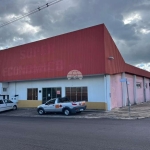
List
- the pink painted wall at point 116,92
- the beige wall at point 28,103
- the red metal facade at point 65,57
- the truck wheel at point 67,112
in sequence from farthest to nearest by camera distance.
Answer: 1. the beige wall at point 28,103
2. the pink painted wall at point 116,92
3. the red metal facade at point 65,57
4. the truck wheel at point 67,112

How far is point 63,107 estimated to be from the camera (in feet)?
61.5

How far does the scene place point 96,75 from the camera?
→ 21547 mm

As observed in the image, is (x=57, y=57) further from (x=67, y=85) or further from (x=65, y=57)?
(x=67, y=85)

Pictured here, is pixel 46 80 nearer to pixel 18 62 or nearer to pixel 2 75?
pixel 18 62

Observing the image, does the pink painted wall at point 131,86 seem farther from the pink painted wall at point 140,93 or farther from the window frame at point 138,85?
the window frame at point 138,85

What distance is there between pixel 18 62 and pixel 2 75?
11.6 feet

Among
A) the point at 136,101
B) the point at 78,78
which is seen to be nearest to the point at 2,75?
the point at 78,78

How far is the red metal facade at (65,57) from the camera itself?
2061cm

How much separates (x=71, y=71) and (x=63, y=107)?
503 cm

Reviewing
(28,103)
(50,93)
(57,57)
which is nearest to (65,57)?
(57,57)

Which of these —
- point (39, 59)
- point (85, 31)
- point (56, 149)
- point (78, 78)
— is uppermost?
point (85, 31)

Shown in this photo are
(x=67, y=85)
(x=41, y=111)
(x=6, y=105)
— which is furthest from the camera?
(x=6, y=105)

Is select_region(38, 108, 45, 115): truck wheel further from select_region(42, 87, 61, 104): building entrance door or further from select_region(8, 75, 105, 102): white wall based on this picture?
select_region(42, 87, 61, 104): building entrance door

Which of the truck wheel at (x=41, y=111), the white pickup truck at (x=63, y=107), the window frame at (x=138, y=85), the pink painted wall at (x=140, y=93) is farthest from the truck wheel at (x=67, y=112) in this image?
the window frame at (x=138, y=85)
